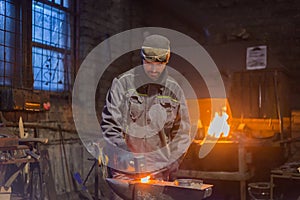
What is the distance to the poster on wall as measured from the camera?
6.83 m

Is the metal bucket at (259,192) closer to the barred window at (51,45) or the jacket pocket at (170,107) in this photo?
the jacket pocket at (170,107)

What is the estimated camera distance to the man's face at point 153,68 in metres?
2.70

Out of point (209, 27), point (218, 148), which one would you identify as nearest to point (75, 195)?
point (218, 148)

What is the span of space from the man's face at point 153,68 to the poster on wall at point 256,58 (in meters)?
4.43

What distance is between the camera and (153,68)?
2703mm

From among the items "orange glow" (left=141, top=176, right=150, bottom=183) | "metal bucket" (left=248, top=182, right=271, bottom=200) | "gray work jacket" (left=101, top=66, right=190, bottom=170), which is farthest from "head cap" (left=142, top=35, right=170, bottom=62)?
"metal bucket" (left=248, top=182, right=271, bottom=200)

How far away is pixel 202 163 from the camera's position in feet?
19.9

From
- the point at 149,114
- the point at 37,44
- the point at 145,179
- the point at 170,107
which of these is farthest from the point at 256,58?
the point at 145,179

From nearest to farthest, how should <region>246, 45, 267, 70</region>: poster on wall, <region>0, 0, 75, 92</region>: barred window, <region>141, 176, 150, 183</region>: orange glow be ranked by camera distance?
<region>141, 176, 150, 183</region>: orange glow, <region>0, 0, 75, 92</region>: barred window, <region>246, 45, 267, 70</region>: poster on wall

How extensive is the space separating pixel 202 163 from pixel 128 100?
11.9 ft

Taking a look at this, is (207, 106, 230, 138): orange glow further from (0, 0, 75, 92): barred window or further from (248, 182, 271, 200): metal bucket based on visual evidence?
(0, 0, 75, 92): barred window

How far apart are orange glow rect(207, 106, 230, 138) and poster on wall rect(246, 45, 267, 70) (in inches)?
36.2

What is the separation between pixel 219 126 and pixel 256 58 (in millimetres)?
1401

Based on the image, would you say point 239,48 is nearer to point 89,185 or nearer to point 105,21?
point 105,21
